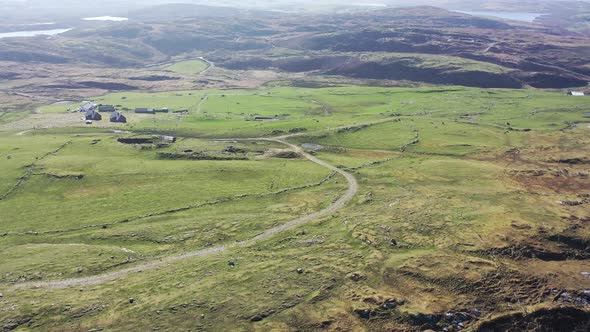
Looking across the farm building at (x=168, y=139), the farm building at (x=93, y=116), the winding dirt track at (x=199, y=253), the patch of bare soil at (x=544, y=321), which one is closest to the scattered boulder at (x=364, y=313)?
the patch of bare soil at (x=544, y=321)

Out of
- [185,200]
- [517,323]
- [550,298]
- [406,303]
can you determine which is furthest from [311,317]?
[185,200]

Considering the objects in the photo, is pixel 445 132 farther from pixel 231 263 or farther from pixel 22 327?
pixel 22 327

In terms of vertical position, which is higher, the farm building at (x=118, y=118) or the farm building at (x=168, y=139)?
the farm building at (x=118, y=118)

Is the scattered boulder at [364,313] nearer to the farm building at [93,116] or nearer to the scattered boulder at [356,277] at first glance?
the scattered boulder at [356,277]

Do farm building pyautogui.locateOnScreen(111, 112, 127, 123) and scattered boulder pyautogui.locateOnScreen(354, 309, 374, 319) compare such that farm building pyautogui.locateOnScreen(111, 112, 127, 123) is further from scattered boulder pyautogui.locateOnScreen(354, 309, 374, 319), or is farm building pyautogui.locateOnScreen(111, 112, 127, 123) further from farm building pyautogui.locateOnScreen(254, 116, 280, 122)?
scattered boulder pyautogui.locateOnScreen(354, 309, 374, 319)

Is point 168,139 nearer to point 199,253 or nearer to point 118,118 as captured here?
point 118,118

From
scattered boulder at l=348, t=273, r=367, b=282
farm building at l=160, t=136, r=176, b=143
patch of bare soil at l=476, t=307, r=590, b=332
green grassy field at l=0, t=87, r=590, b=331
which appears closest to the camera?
patch of bare soil at l=476, t=307, r=590, b=332

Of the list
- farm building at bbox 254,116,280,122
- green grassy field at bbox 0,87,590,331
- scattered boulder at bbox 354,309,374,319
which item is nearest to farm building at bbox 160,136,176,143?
green grassy field at bbox 0,87,590,331

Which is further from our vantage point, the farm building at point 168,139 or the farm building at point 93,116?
the farm building at point 93,116

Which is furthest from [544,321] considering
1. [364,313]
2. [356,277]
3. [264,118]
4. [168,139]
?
[264,118]

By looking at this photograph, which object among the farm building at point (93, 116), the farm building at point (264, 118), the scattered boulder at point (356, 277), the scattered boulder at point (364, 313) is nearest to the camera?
the scattered boulder at point (364, 313)
